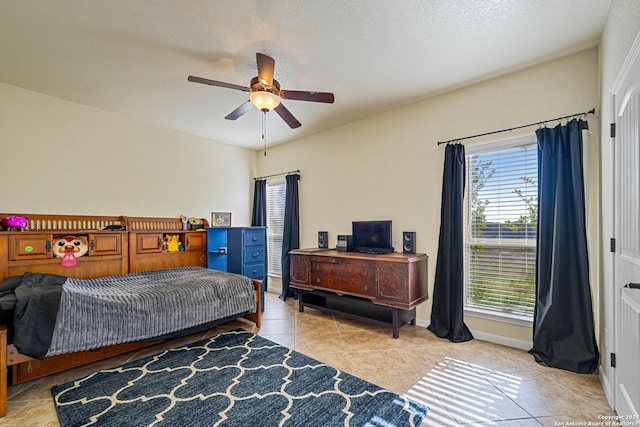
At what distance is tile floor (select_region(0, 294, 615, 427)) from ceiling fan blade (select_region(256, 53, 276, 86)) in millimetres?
2486

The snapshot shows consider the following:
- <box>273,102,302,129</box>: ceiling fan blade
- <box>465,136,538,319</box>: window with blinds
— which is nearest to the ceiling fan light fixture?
<box>273,102,302,129</box>: ceiling fan blade

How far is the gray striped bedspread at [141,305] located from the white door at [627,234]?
10.1 ft

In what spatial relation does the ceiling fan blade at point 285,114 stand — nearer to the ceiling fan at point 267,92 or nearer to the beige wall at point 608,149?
the ceiling fan at point 267,92

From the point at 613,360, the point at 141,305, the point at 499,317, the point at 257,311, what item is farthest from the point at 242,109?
the point at 613,360

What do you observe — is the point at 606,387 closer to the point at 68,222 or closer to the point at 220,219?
the point at 220,219

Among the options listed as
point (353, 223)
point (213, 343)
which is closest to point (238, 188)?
point (353, 223)

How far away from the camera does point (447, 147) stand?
318 cm

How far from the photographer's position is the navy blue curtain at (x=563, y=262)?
2352 mm

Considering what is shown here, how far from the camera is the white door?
1.49 metres

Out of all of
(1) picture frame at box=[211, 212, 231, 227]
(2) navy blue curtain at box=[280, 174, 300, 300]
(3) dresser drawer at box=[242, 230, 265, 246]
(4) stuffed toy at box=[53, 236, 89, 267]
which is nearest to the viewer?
(4) stuffed toy at box=[53, 236, 89, 267]

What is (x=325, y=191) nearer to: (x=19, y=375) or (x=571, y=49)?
(x=571, y=49)

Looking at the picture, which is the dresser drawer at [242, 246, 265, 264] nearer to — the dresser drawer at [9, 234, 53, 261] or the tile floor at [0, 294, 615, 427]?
the tile floor at [0, 294, 615, 427]

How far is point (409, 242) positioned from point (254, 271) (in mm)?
2311

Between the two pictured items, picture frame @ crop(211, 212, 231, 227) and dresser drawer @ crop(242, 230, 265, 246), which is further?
picture frame @ crop(211, 212, 231, 227)
